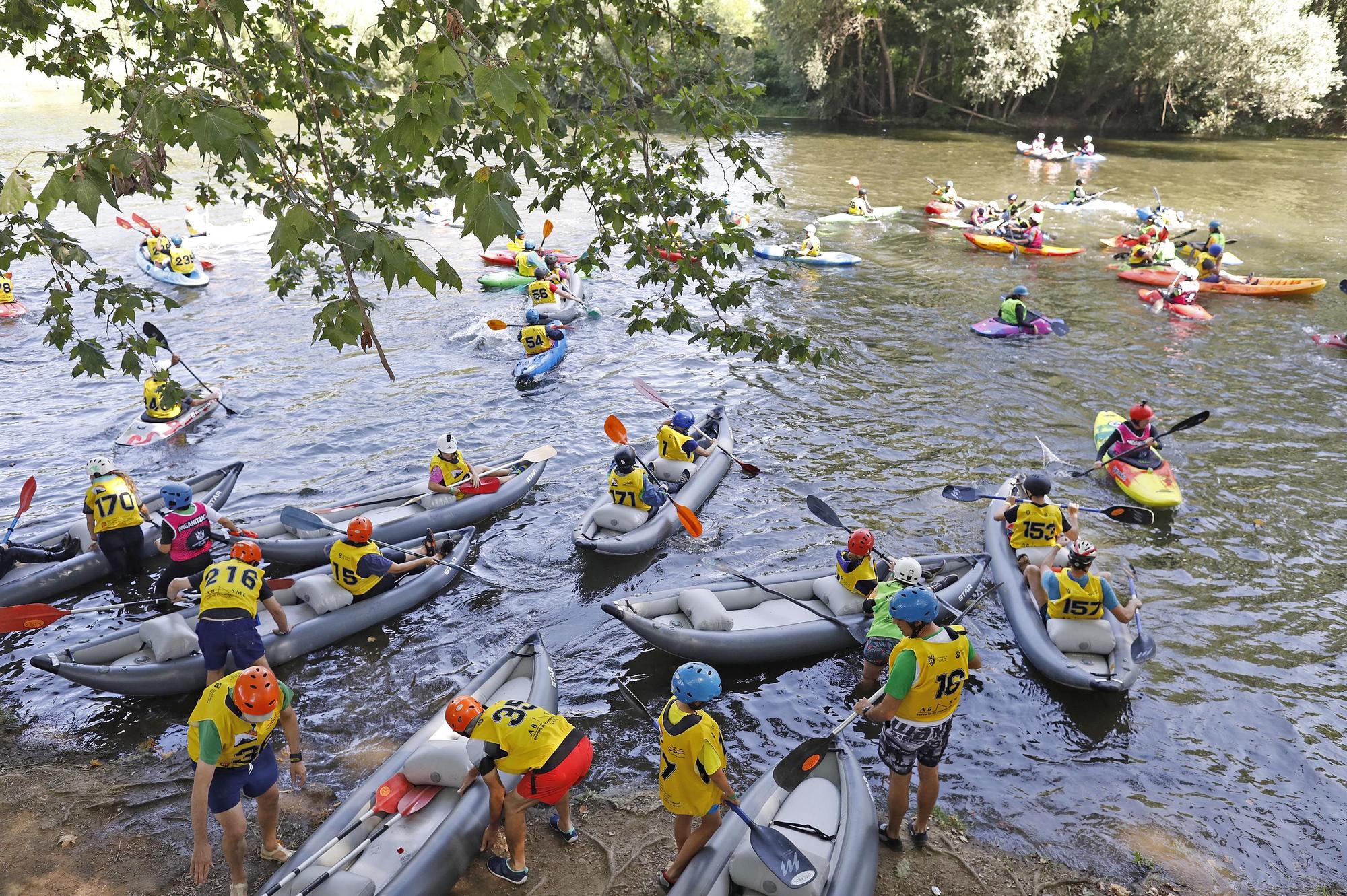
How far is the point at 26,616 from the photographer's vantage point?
24.6 ft

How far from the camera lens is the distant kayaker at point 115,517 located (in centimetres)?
921

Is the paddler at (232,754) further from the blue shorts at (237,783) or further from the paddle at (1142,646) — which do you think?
the paddle at (1142,646)

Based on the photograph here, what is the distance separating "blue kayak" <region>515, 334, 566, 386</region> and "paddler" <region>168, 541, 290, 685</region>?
7.90m

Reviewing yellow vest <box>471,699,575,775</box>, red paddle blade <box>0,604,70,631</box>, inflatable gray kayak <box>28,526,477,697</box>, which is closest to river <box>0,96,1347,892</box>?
inflatable gray kayak <box>28,526,477,697</box>

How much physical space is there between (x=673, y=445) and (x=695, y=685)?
6.27 m

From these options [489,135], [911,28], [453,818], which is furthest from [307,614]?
[911,28]

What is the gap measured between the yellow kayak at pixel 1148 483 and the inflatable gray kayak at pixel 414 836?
8427mm

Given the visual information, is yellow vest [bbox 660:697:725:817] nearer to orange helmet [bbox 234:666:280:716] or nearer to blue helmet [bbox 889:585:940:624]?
blue helmet [bbox 889:585:940:624]

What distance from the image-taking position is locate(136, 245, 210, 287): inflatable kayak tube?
63.4 ft

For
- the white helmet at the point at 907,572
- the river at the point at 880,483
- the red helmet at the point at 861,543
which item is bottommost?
the river at the point at 880,483

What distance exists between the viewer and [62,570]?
9.30 metres

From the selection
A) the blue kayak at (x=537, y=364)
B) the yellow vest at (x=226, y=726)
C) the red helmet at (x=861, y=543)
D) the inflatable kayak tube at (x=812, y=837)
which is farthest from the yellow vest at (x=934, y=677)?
the blue kayak at (x=537, y=364)

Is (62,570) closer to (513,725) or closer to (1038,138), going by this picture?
(513,725)

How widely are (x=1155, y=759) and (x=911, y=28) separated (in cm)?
3769
